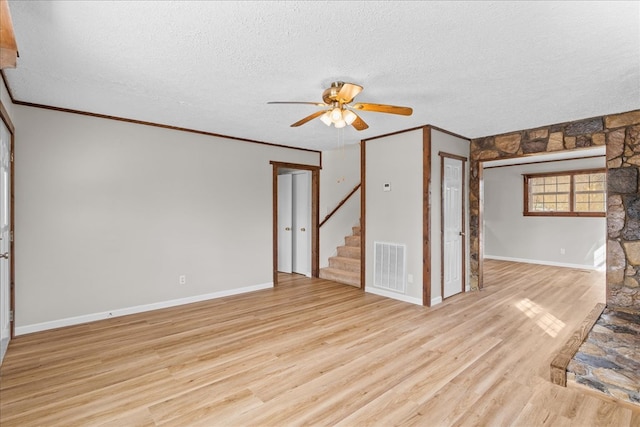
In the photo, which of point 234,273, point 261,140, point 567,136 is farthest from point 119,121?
point 567,136

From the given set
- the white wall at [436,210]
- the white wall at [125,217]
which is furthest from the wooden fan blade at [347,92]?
the white wall at [125,217]

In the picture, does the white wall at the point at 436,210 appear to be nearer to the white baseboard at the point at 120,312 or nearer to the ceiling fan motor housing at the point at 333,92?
the ceiling fan motor housing at the point at 333,92

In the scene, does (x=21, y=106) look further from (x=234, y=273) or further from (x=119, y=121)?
(x=234, y=273)

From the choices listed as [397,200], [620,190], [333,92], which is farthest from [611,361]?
[333,92]

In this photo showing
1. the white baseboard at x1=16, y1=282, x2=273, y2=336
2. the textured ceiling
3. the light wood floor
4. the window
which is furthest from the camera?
the window

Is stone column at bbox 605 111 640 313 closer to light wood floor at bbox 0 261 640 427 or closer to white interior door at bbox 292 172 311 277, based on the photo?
light wood floor at bbox 0 261 640 427

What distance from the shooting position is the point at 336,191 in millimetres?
6238

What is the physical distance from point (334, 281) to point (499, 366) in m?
3.21

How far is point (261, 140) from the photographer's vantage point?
500 centimetres

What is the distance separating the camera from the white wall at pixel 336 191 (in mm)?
6055

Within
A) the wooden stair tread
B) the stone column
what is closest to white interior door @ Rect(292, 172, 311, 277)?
the wooden stair tread

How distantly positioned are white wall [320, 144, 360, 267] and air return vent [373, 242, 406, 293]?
4.70 ft

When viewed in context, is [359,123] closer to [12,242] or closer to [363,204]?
[363,204]

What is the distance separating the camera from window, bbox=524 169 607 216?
256 inches
